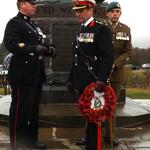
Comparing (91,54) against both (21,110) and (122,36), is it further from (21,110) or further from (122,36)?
(21,110)

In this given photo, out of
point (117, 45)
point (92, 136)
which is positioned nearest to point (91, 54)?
point (92, 136)

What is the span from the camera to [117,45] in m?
6.86

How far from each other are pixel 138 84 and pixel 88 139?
72.4 feet

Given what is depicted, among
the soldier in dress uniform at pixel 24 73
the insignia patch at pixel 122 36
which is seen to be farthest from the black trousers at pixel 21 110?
the insignia patch at pixel 122 36

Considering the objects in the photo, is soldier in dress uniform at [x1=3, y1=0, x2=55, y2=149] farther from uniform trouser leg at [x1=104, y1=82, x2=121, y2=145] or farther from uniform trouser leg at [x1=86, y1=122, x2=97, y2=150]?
uniform trouser leg at [x1=104, y1=82, x2=121, y2=145]

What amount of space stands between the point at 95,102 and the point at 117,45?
1.37 metres

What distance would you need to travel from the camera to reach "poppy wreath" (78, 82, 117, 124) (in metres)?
5.73

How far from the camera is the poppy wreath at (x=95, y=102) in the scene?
5734 millimetres

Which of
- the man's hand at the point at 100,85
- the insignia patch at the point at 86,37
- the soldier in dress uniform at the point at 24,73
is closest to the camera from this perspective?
the man's hand at the point at 100,85

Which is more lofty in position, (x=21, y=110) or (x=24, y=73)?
(x=24, y=73)

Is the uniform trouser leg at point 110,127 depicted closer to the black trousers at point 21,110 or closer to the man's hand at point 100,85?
the black trousers at point 21,110

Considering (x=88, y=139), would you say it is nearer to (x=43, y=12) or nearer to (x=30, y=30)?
(x=30, y=30)

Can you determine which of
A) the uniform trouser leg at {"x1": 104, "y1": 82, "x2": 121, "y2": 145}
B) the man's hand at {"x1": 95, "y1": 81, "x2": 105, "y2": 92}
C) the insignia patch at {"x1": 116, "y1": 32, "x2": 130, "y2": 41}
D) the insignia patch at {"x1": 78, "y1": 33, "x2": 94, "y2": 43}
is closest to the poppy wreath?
the man's hand at {"x1": 95, "y1": 81, "x2": 105, "y2": 92}

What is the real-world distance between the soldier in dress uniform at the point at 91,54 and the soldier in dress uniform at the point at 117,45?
3.07 ft
